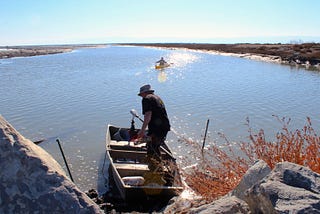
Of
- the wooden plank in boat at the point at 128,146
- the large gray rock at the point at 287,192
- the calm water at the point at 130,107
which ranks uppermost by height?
the large gray rock at the point at 287,192

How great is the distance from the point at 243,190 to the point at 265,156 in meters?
1.81

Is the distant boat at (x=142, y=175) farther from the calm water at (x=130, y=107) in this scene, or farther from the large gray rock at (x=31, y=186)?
the large gray rock at (x=31, y=186)

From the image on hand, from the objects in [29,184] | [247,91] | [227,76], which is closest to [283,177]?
[29,184]

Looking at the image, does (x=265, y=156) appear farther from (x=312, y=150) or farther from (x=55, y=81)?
(x=55, y=81)

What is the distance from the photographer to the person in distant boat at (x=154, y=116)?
30.5 ft

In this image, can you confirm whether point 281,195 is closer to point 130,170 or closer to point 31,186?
point 31,186

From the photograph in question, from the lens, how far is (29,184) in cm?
313

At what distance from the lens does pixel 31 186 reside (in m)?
3.12

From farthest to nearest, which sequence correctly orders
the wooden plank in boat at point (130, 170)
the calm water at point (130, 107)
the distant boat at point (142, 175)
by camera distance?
the calm water at point (130, 107), the wooden plank in boat at point (130, 170), the distant boat at point (142, 175)

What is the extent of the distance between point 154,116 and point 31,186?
6.39 meters

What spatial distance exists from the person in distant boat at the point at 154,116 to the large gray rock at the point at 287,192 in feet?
17.4

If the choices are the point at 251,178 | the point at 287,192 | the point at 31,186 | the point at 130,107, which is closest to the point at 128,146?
the point at 251,178

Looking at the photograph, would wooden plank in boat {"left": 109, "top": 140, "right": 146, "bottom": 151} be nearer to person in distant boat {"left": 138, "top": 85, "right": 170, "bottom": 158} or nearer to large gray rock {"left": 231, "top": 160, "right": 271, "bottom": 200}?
person in distant boat {"left": 138, "top": 85, "right": 170, "bottom": 158}

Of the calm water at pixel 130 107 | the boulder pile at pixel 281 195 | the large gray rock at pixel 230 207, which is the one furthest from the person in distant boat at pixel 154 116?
the large gray rock at pixel 230 207
